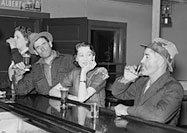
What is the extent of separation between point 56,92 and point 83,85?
1.34 feet

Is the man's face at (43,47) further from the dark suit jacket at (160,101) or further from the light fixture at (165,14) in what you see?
the light fixture at (165,14)

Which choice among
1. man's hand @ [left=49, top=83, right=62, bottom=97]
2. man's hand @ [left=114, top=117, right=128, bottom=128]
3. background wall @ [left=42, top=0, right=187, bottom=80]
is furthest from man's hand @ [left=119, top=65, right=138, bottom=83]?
background wall @ [left=42, top=0, right=187, bottom=80]

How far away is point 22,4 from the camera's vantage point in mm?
5812

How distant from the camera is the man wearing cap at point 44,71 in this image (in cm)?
303

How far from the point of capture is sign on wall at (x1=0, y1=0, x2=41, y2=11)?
5.63 m

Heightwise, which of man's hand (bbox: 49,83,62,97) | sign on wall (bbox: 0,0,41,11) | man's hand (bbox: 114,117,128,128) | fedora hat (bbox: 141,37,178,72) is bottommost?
man's hand (bbox: 114,117,128,128)

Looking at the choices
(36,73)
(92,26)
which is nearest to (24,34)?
(36,73)

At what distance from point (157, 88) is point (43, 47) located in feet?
4.11

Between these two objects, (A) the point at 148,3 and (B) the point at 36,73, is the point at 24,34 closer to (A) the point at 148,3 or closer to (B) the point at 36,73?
(B) the point at 36,73

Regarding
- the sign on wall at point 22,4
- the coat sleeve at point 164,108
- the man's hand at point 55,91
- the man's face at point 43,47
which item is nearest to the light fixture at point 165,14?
the sign on wall at point 22,4

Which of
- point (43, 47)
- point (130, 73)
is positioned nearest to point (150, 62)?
point (130, 73)

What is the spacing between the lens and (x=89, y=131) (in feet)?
5.16

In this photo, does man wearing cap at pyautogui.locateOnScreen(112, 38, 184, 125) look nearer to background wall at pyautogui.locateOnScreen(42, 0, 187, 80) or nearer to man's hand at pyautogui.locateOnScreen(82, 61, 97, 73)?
man's hand at pyautogui.locateOnScreen(82, 61, 97, 73)

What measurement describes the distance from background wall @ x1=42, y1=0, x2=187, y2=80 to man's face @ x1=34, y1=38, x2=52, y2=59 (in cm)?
325
